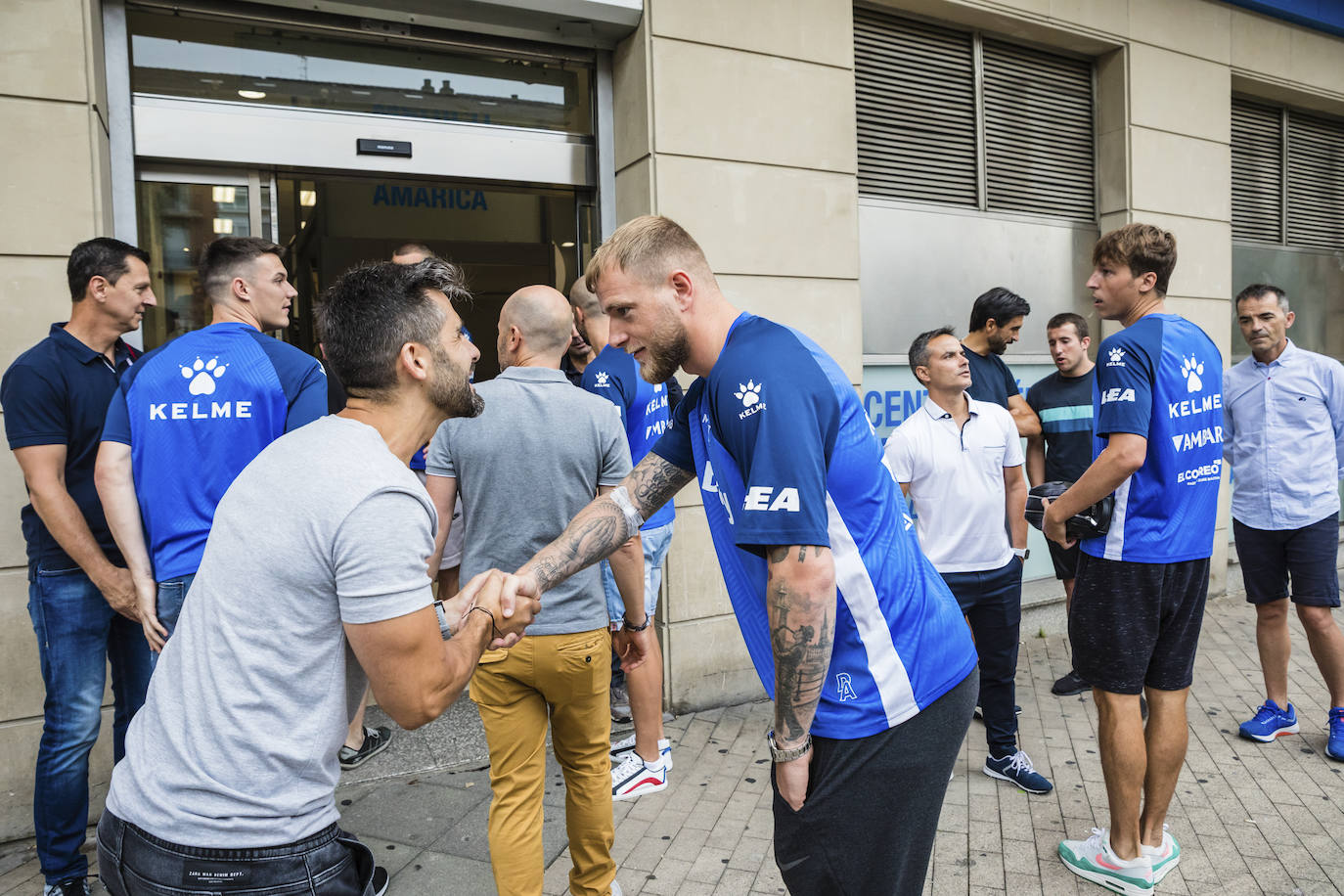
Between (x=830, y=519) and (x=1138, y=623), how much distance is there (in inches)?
78.4

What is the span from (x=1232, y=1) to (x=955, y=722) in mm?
7978

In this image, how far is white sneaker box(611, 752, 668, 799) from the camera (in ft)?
14.1

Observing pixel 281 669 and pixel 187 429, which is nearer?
pixel 281 669

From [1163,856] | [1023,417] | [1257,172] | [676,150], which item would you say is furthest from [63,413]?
[1257,172]

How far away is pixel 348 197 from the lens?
6172 mm

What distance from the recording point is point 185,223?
192 inches

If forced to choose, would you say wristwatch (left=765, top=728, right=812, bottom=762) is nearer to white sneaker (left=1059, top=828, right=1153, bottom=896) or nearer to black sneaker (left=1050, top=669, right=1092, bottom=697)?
white sneaker (left=1059, top=828, right=1153, bottom=896)

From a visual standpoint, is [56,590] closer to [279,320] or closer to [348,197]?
[279,320]

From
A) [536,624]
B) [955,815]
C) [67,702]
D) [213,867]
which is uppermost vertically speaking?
[536,624]

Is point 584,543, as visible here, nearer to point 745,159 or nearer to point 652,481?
point 652,481

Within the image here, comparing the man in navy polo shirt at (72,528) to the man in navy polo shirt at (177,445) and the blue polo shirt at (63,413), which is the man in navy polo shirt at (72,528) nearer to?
the blue polo shirt at (63,413)

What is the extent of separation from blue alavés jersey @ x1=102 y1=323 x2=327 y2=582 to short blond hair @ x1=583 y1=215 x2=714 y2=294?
1748 mm

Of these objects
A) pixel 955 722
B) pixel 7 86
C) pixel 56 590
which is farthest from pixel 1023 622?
pixel 7 86

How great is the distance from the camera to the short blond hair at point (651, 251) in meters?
2.20
